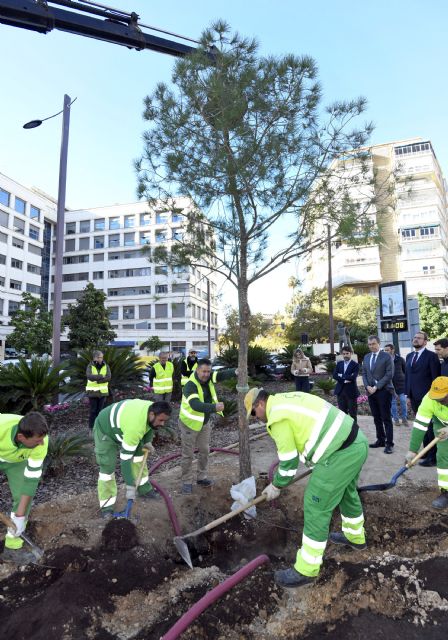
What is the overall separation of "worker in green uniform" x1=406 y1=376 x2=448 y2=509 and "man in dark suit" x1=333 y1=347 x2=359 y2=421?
2.16 m

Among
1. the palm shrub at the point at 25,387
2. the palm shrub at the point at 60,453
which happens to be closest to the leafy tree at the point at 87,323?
the palm shrub at the point at 25,387

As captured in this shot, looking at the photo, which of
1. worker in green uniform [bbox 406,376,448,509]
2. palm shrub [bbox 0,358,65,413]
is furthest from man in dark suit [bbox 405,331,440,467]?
palm shrub [bbox 0,358,65,413]

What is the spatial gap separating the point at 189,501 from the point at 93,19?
33.4 feet

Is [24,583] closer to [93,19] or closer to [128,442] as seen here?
[128,442]

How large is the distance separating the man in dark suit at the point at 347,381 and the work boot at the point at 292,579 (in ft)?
13.3

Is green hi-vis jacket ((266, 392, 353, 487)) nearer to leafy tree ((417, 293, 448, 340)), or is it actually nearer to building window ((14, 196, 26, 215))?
leafy tree ((417, 293, 448, 340))

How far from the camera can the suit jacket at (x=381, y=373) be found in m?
6.05

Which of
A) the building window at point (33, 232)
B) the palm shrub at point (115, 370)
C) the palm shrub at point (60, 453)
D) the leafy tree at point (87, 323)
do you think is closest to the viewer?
the palm shrub at point (60, 453)

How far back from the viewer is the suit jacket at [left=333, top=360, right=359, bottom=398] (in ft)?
21.7

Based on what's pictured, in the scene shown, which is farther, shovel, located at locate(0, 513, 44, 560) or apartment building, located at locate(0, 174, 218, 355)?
apartment building, located at locate(0, 174, 218, 355)

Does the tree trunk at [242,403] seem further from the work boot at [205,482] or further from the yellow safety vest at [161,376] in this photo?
the yellow safety vest at [161,376]

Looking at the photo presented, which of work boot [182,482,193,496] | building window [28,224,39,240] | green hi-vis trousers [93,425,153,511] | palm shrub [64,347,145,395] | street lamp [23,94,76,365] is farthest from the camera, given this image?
building window [28,224,39,240]

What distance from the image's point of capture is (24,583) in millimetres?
3053

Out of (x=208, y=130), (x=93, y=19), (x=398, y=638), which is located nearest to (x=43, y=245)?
(x=93, y=19)
